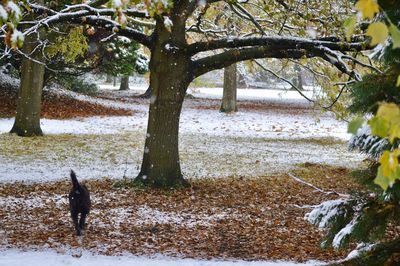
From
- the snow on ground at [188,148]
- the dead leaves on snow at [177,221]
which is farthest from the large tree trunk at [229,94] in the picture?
the dead leaves on snow at [177,221]

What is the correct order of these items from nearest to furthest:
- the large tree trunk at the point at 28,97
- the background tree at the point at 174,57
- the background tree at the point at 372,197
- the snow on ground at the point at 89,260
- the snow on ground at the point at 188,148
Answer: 1. the background tree at the point at 372,197
2. the snow on ground at the point at 89,260
3. the background tree at the point at 174,57
4. the snow on ground at the point at 188,148
5. the large tree trunk at the point at 28,97

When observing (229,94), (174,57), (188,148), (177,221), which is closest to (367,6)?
(177,221)

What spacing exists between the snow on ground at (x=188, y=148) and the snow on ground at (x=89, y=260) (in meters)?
4.49

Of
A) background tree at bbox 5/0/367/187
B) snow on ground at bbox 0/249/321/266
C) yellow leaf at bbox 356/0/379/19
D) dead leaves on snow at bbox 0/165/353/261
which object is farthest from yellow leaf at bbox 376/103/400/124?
background tree at bbox 5/0/367/187

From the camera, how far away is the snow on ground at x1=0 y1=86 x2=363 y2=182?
12.7m

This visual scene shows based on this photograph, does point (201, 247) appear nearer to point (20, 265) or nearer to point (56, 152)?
point (20, 265)

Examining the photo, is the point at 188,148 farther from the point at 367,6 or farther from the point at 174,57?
the point at 367,6

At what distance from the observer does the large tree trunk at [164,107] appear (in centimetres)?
1025

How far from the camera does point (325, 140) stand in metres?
20.4

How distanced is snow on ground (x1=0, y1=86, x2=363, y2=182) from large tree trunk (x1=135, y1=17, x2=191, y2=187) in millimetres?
1700

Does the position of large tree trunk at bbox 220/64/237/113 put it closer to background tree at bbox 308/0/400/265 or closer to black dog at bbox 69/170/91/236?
black dog at bbox 69/170/91/236

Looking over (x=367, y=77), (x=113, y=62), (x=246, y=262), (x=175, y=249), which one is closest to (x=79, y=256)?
(x=175, y=249)

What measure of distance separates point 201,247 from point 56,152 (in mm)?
7983

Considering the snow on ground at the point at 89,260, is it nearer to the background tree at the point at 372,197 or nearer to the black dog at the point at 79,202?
the black dog at the point at 79,202
